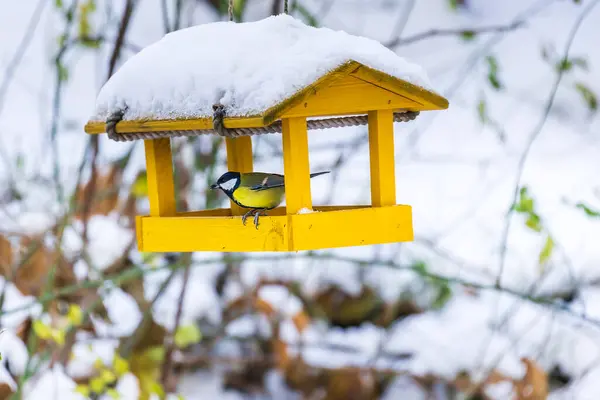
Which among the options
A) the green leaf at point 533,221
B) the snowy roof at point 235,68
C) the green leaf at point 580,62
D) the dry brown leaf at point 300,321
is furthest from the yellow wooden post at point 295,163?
the dry brown leaf at point 300,321

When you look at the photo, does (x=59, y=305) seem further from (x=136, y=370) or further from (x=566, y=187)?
(x=566, y=187)

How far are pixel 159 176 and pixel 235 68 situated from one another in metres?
0.43

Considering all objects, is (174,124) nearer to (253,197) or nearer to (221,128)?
(221,128)

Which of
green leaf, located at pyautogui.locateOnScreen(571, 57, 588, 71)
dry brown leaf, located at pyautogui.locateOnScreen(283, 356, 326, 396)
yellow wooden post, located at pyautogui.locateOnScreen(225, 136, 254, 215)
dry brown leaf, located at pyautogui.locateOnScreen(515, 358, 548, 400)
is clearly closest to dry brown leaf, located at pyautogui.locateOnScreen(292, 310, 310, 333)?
dry brown leaf, located at pyautogui.locateOnScreen(283, 356, 326, 396)

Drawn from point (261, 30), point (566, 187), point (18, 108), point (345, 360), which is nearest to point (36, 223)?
point (18, 108)

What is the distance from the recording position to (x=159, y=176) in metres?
2.04

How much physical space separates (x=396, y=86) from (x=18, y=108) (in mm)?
3225

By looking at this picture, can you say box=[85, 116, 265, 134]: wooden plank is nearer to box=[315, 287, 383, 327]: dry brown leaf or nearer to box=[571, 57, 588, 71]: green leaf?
box=[571, 57, 588, 71]: green leaf

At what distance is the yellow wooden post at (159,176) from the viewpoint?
6.68ft

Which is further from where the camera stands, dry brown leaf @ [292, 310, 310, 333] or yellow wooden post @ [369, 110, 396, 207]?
dry brown leaf @ [292, 310, 310, 333]

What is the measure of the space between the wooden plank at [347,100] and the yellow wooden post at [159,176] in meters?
0.46

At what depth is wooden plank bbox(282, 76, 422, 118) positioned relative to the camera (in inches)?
68.0

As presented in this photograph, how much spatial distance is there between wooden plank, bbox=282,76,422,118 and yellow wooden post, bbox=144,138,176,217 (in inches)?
18.2

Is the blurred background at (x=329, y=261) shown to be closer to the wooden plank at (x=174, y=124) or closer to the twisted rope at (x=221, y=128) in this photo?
Answer: the twisted rope at (x=221, y=128)
